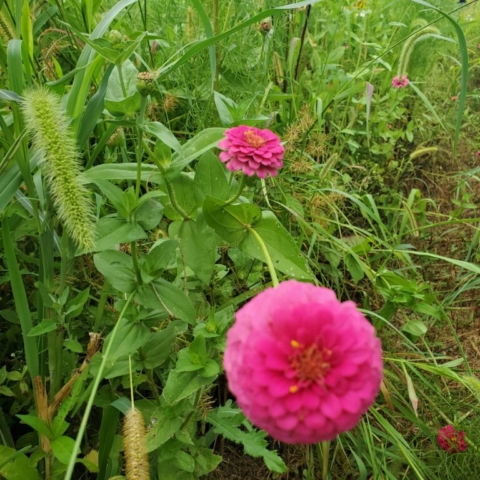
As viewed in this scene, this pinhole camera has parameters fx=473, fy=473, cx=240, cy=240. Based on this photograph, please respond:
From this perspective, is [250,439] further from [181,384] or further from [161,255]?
[161,255]

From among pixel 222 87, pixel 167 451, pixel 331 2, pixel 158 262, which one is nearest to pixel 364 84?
pixel 222 87

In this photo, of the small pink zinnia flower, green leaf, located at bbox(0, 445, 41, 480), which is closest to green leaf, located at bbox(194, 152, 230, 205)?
green leaf, located at bbox(0, 445, 41, 480)

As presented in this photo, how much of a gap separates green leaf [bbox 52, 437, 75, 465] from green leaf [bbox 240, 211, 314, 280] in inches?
15.3

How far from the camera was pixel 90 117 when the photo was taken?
30.5 inches

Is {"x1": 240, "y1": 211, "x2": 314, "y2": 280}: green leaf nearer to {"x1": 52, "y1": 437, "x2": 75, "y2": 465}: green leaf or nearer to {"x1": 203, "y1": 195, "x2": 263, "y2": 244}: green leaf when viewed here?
{"x1": 203, "y1": 195, "x2": 263, "y2": 244}: green leaf

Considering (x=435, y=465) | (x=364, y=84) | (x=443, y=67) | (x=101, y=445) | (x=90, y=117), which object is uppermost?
(x=90, y=117)

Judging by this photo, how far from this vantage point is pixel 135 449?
23.3 inches

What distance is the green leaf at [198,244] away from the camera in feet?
2.53

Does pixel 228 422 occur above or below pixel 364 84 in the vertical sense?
below

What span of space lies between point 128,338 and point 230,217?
0.25m

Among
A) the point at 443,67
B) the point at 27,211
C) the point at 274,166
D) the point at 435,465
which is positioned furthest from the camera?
the point at 443,67

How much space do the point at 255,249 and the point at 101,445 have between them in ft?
1.31

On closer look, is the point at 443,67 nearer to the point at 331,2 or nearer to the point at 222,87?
the point at 331,2

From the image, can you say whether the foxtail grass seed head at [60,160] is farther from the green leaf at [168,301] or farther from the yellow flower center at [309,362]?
the yellow flower center at [309,362]
